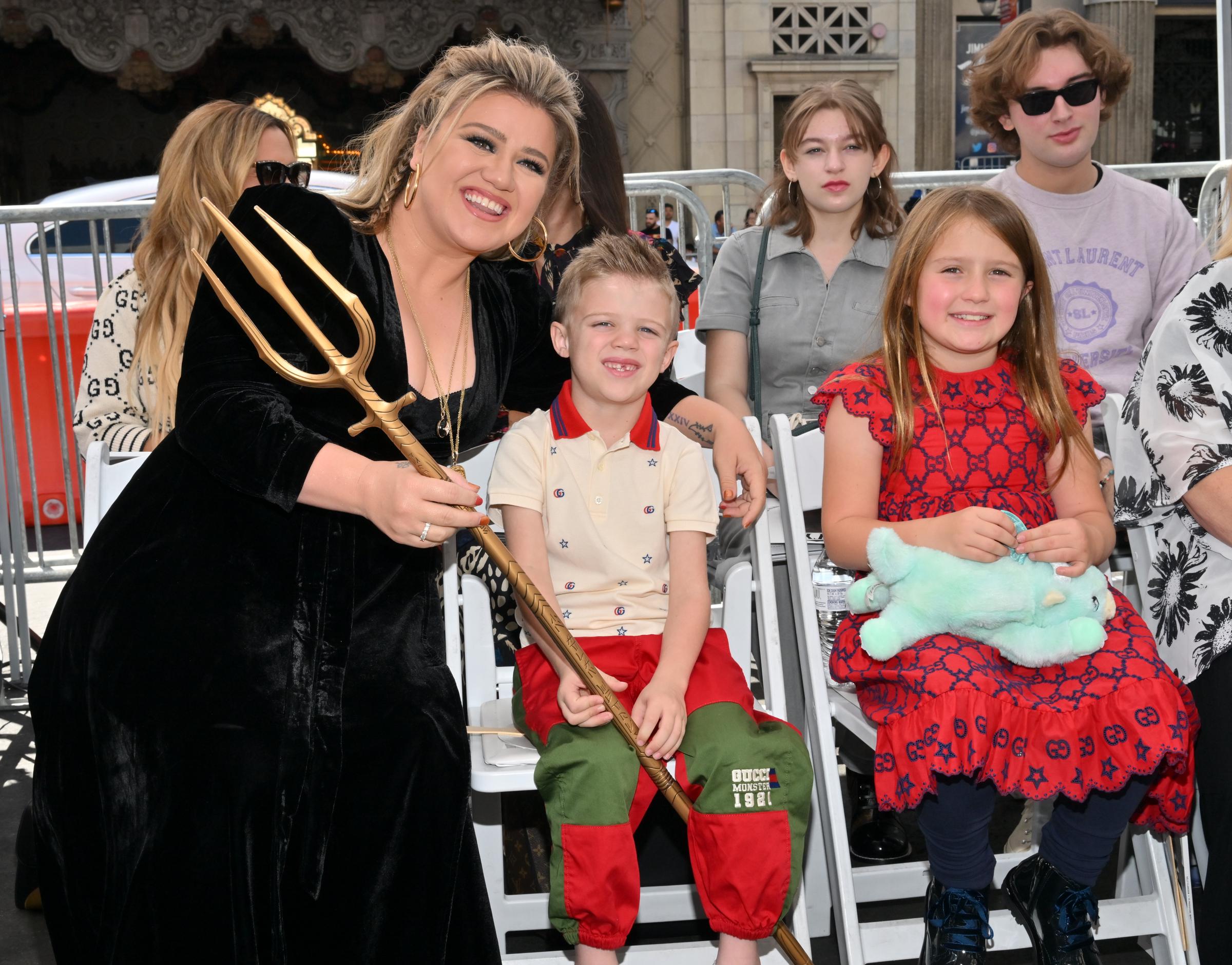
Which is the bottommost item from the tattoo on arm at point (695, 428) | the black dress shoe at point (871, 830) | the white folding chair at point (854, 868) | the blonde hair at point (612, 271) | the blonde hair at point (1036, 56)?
the black dress shoe at point (871, 830)

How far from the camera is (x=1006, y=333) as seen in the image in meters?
2.42

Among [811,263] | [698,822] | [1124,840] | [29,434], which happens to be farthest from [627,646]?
[29,434]

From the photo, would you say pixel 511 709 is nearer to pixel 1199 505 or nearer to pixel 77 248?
pixel 1199 505

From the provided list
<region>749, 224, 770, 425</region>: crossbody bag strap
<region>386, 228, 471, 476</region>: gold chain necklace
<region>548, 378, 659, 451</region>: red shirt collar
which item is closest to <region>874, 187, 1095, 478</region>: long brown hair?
<region>548, 378, 659, 451</region>: red shirt collar

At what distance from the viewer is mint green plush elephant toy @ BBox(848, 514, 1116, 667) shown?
2061 mm

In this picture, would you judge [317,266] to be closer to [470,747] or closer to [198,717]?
[198,717]

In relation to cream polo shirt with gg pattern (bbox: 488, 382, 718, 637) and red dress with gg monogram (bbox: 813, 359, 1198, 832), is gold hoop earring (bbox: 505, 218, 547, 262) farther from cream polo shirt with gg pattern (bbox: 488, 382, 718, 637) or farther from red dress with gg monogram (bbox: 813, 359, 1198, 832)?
red dress with gg monogram (bbox: 813, 359, 1198, 832)

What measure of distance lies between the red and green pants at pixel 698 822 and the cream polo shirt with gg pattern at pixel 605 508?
298 mm

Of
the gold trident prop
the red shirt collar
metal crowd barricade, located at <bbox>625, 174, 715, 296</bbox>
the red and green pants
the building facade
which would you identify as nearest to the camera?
the gold trident prop

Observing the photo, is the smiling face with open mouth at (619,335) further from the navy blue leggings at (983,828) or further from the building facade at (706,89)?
the building facade at (706,89)

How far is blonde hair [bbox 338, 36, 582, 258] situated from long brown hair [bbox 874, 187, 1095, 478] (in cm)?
73

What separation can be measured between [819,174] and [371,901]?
214 centimetres

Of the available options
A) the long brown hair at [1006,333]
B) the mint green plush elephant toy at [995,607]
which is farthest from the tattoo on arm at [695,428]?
the mint green plush elephant toy at [995,607]

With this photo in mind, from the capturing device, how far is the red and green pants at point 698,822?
194cm
